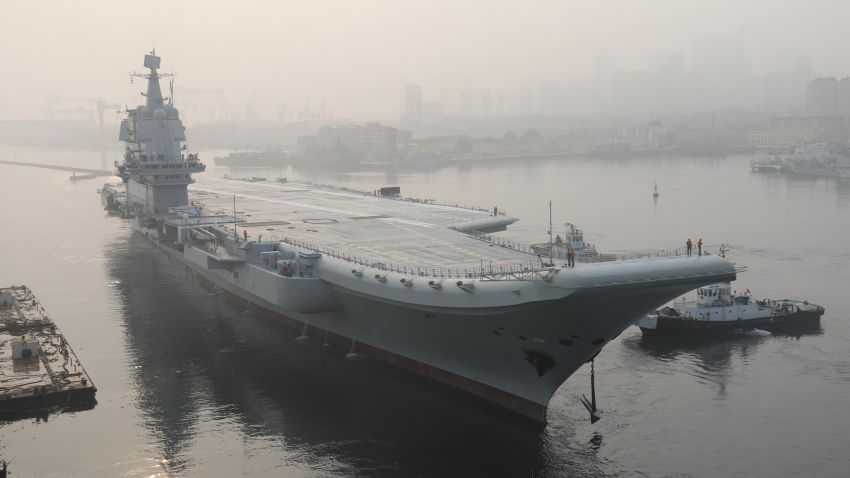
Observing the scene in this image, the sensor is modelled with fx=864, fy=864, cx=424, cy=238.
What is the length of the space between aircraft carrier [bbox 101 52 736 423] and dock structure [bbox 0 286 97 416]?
4891 mm

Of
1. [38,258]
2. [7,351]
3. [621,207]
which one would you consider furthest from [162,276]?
[621,207]

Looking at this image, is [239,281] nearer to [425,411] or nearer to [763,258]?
[425,411]

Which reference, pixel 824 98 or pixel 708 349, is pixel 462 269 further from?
pixel 824 98

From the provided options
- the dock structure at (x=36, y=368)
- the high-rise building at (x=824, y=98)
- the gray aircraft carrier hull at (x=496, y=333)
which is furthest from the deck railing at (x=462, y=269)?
the high-rise building at (x=824, y=98)

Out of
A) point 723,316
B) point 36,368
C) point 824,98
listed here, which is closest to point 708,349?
point 723,316

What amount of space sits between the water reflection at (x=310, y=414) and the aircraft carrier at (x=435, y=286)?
0.86 meters

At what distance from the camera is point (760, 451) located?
16750 millimetres

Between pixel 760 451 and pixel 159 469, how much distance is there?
11.5 meters

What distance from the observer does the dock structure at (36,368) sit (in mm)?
19250

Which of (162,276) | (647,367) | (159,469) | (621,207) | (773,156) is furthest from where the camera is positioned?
(773,156)

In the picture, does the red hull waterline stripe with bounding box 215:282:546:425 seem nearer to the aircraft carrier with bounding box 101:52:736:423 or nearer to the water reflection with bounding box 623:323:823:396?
the aircraft carrier with bounding box 101:52:736:423

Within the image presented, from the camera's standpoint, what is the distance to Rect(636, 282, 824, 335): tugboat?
2495 cm

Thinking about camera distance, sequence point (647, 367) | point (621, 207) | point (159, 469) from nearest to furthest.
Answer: point (159, 469)
point (647, 367)
point (621, 207)

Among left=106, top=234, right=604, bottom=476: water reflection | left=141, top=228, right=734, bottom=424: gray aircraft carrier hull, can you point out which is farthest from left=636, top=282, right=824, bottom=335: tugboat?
left=106, top=234, right=604, bottom=476: water reflection
